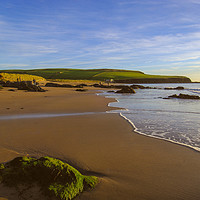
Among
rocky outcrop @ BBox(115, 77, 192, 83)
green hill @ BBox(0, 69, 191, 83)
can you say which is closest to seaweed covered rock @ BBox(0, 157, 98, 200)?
green hill @ BBox(0, 69, 191, 83)

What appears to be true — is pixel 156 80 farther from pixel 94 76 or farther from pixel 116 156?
pixel 116 156

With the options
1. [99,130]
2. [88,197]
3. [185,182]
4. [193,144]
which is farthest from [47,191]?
[193,144]

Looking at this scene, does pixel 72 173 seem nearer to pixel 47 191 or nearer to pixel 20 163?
pixel 47 191

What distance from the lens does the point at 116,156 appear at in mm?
4145

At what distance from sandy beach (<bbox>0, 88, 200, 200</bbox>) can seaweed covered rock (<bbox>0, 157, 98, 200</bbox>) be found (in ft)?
0.50

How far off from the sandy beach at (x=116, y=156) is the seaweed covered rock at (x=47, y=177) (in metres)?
0.15

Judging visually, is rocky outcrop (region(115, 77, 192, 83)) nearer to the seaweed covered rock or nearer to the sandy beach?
the sandy beach

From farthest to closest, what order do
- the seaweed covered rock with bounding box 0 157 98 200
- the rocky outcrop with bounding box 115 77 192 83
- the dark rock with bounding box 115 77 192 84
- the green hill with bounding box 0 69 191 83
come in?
1. the green hill with bounding box 0 69 191 83
2. the rocky outcrop with bounding box 115 77 192 83
3. the dark rock with bounding box 115 77 192 84
4. the seaweed covered rock with bounding box 0 157 98 200

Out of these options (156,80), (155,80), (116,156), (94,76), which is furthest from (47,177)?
(156,80)

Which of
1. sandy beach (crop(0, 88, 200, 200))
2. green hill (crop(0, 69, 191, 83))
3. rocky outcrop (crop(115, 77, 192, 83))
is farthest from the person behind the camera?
green hill (crop(0, 69, 191, 83))

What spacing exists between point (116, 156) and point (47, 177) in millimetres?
1851

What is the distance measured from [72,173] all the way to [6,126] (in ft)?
16.1

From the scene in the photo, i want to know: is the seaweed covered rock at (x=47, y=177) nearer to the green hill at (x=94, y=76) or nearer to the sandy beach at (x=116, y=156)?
the sandy beach at (x=116, y=156)

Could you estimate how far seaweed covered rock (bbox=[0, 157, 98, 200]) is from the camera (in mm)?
2637
